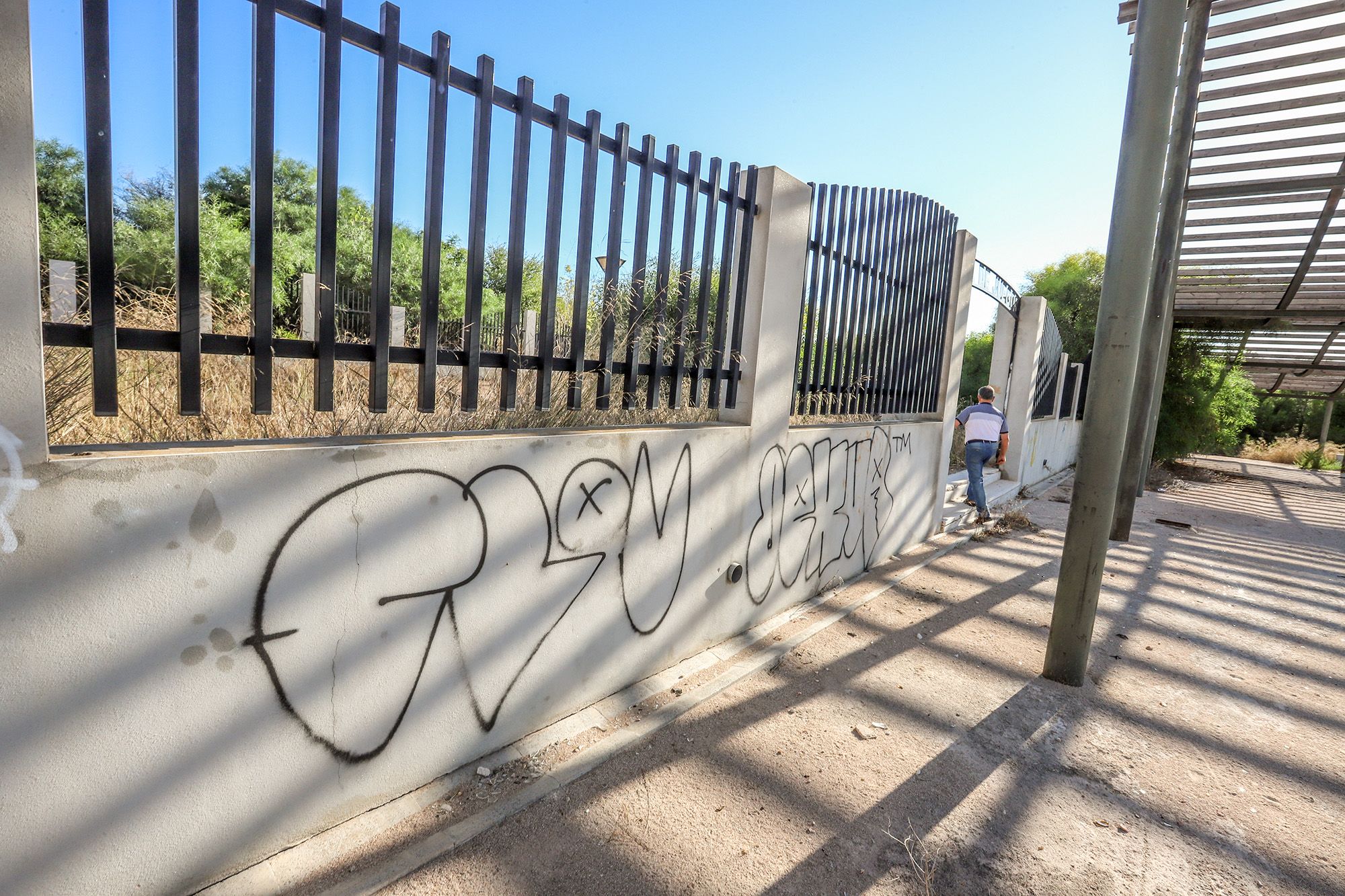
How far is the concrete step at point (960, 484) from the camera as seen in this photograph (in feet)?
28.7

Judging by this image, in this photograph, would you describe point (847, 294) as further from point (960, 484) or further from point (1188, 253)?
point (1188, 253)

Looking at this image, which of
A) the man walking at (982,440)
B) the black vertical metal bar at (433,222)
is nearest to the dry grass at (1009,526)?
the man walking at (982,440)

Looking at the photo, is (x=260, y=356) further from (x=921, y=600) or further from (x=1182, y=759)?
(x=921, y=600)

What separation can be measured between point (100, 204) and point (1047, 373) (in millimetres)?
13457

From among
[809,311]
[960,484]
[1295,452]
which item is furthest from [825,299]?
[1295,452]

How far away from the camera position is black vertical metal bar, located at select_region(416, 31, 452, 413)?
229 cm

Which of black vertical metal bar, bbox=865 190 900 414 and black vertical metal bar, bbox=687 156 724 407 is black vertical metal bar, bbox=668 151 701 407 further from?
black vertical metal bar, bbox=865 190 900 414

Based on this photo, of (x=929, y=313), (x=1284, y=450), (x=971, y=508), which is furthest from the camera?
(x=1284, y=450)

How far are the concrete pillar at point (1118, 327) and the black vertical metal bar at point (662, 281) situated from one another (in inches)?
85.5

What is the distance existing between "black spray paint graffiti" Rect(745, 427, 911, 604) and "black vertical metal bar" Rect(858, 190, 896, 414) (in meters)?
0.39

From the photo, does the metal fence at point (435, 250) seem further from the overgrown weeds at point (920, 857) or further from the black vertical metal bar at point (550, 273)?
the overgrown weeds at point (920, 857)

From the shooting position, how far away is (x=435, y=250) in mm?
2396

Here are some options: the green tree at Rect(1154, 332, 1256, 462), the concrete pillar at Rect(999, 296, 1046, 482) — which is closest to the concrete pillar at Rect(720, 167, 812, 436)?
the concrete pillar at Rect(999, 296, 1046, 482)

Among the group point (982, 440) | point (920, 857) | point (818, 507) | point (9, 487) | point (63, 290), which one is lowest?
point (920, 857)
